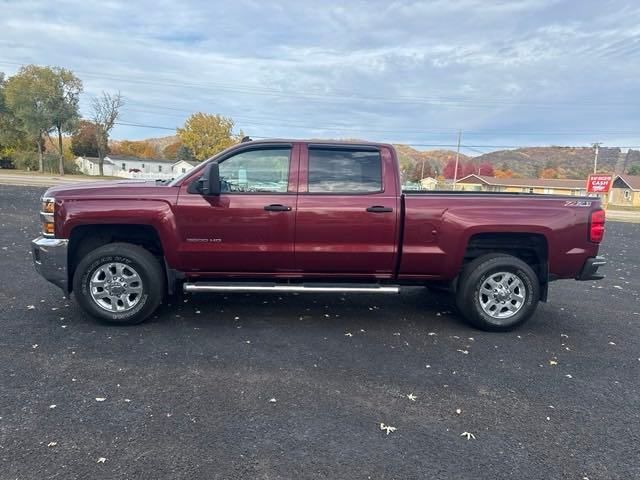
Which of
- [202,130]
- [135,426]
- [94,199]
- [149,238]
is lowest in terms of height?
[135,426]

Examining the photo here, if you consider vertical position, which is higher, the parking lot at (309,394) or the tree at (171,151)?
the tree at (171,151)

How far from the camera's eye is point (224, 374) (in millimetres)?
3605

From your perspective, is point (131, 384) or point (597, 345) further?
point (597, 345)

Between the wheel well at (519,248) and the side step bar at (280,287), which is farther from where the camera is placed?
the wheel well at (519,248)

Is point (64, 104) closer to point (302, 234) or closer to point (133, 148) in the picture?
point (133, 148)

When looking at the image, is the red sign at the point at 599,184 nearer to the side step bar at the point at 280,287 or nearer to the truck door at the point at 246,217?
the side step bar at the point at 280,287

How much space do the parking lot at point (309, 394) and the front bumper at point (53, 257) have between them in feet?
1.78

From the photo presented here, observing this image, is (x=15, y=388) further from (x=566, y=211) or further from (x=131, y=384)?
(x=566, y=211)

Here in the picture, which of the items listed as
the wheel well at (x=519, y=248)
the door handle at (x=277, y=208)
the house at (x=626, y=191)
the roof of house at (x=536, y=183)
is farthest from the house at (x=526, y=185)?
the door handle at (x=277, y=208)

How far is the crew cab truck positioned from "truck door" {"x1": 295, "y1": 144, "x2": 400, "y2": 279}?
0.04 feet

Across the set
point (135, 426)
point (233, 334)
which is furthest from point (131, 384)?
point (233, 334)

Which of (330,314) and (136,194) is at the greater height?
(136,194)

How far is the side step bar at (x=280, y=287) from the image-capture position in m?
4.57

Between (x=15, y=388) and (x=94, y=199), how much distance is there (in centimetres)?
191
